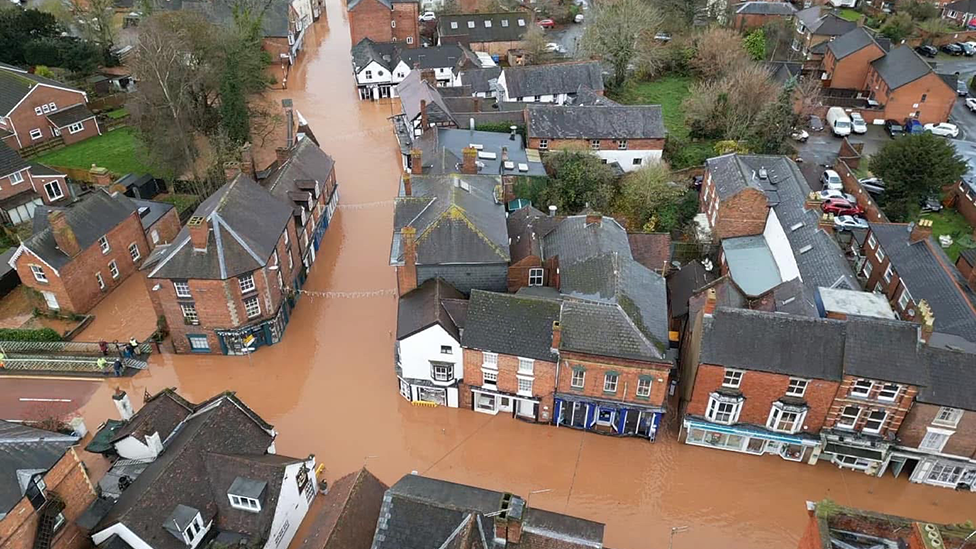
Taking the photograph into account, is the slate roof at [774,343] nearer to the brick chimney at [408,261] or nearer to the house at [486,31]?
the brick chimney at [408,261]

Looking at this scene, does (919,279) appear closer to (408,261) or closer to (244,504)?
(408,261)

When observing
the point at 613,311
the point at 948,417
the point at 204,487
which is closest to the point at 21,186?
the point at 204,487

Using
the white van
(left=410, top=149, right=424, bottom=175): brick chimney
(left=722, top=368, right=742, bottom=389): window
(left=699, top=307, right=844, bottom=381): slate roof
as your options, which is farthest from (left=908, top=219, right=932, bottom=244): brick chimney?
(left=410, top=149, right=424, bottom=175): brick chimney

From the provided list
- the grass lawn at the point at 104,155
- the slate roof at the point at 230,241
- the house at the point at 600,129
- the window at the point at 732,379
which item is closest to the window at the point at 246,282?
the slate roof at the point at 230,241

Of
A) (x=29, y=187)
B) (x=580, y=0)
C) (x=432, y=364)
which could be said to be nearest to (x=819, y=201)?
(x=432, y=364)

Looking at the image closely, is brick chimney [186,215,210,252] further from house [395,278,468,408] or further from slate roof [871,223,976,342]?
slate roof [871,223,976,342]

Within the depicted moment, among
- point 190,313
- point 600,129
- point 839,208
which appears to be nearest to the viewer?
point 190,313

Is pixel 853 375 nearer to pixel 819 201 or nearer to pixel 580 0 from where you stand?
pixel 819 201
